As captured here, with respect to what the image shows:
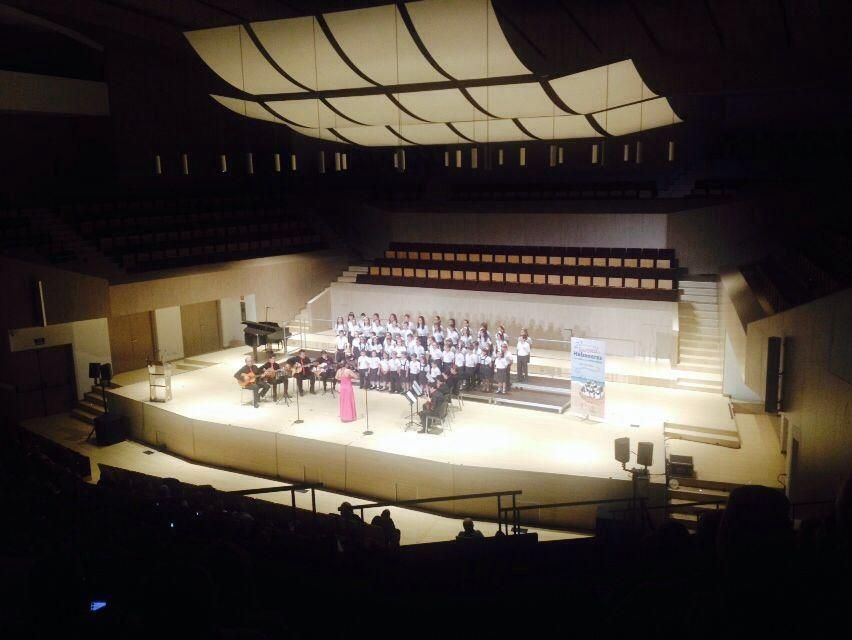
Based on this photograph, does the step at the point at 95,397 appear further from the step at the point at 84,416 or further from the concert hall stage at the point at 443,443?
the concert hall stage at the point at 443,443

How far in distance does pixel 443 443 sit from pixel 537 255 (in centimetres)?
871

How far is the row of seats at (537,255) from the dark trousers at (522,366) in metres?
4.93

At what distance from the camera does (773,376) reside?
26.2 feet

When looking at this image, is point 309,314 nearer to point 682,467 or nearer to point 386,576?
point 682,467

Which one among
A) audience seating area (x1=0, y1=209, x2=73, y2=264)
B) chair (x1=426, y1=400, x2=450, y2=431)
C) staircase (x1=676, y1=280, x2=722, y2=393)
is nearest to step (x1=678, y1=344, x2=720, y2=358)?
staircase (x1=676, y1=280, x2=722, y2=393)

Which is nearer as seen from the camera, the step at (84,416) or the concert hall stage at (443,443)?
the concert hall stage at (443,443)

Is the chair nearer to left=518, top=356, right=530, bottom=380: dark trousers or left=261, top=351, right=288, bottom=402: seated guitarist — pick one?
left=518, top=356, right=530, bottom=380: dark trousers

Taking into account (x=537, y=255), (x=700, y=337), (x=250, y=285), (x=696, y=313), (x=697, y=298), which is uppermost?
(x=537, y=255)

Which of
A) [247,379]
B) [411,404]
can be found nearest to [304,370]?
[247,379]

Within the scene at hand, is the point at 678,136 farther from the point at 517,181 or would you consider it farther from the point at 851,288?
the point at 851,288

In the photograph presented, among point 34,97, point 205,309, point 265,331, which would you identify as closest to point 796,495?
point 265,331

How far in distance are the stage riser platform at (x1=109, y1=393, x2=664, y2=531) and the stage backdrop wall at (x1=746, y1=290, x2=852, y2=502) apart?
1935mm


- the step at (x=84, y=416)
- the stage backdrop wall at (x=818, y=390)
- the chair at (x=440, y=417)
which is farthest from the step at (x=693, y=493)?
the step at (x=84, y=416)

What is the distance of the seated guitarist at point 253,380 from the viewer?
1212 centimetres
